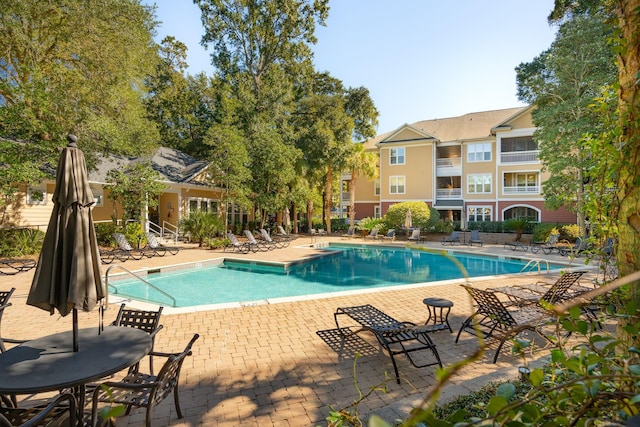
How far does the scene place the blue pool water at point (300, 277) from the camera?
9.98 m

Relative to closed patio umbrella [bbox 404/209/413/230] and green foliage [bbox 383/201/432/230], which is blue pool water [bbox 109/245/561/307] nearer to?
closed patio umbrella [bbox 404/209/413/230]

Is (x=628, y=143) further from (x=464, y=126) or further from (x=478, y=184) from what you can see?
(x=464, y=126)

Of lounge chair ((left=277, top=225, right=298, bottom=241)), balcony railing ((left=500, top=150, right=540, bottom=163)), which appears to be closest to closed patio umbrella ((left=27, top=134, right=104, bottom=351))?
lounge chair ((left=277, top=225, right=298, bottom=241))

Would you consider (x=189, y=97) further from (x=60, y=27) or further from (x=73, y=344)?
(x=73, y=344)

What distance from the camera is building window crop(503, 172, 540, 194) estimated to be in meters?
27.5

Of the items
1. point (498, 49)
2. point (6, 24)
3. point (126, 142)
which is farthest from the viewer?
point (126, 142)

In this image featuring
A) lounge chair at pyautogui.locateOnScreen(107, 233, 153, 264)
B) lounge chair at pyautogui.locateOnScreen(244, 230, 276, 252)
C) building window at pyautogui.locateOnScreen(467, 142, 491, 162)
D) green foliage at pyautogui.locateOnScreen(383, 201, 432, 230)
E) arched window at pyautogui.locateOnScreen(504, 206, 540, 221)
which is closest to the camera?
lounge chair at pyautogui.locateOnScreen(107, 233, 153, 264)

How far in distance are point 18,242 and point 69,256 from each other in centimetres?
1448

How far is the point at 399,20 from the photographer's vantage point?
10.5 m

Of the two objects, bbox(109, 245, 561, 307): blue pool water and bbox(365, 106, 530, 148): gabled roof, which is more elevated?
bbox(365, 106, 530, 148): gabled roof

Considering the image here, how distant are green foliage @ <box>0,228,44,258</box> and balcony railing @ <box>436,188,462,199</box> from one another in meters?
28.6

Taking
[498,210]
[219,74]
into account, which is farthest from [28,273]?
[498,210]

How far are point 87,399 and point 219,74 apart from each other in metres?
28.9

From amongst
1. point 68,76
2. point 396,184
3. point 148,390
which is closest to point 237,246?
point 68,76
